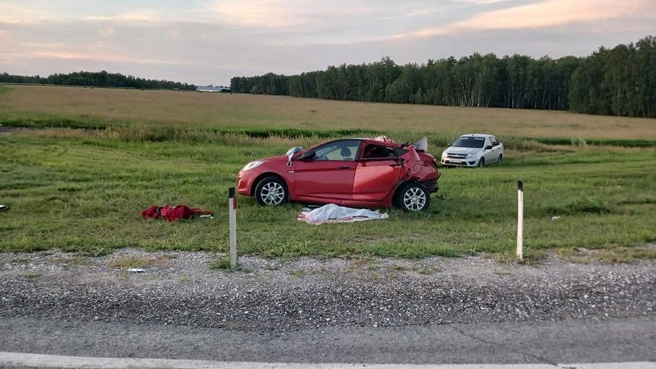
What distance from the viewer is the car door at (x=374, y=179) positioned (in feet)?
35.3

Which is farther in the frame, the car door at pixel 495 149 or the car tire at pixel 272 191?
the car door at pixel 495 149

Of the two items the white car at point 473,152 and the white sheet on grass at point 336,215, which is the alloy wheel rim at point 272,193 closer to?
the white sheet on grass at point 336,215

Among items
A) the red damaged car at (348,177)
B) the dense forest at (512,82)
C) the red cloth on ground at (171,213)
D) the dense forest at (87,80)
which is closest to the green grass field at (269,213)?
the red cloth on ground at (171,213)

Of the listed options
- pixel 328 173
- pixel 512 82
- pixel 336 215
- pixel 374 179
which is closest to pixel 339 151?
pixel 328 173

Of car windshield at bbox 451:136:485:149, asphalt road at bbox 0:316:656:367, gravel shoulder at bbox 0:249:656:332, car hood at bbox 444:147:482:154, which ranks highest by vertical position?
car windshield at bbox 451:136:485:149

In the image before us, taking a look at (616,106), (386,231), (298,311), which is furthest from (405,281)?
(616,106)

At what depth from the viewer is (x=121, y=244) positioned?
725 cm

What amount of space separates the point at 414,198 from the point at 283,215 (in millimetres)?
2601

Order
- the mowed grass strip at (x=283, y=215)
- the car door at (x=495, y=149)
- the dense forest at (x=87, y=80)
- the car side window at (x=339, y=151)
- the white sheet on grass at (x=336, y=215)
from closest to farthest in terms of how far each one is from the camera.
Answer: the mowed grass strip at (x=283, y=215) < the white sheet on grass at (x=336, y=215) < the car side window at (x=339, y=151) < the car door at (x=495, y=149) < the dense forest at (x=87, y=80)

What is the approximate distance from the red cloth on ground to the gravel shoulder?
2.61 meters

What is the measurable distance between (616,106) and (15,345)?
91.5 metres

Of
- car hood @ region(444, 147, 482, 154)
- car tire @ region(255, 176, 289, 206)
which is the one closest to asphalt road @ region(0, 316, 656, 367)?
car tire @ region(255, 176, 289, 206)

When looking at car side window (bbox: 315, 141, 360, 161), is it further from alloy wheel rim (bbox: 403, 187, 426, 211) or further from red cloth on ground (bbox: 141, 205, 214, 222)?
red cloth on ground (bbox: 141, 205, 214, 222)

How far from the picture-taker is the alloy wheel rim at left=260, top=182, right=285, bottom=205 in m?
11.0
